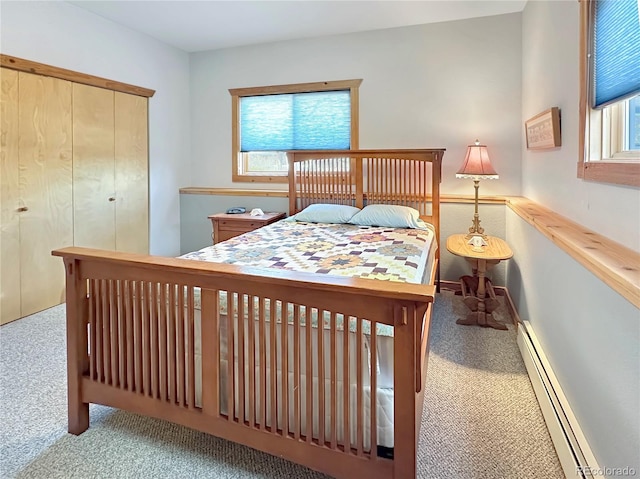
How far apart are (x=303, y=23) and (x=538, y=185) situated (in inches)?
100

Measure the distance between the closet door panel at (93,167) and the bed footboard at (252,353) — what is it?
2.10 meters

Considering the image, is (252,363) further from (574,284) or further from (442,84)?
(442,84)

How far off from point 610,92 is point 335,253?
142 centimetres

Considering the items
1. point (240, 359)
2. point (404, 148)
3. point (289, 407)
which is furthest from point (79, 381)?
point (404, 148)

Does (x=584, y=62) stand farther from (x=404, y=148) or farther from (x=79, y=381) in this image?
(x=79, y=381)

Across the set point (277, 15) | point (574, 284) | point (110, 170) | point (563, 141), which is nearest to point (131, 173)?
point (110, 170)

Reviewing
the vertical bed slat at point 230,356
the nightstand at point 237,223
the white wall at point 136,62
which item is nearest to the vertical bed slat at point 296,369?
the vertical bed slat at point 230,356

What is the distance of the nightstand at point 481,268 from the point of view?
268 centimetres

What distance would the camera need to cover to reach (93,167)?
3539mm

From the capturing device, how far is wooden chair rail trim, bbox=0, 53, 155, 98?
9.24 feet

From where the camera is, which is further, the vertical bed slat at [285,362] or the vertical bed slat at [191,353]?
the vertical bed slat at [191,353]

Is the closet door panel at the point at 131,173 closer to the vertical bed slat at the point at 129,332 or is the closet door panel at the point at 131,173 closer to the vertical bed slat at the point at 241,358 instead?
the vertical bed slat at the point at 129,332

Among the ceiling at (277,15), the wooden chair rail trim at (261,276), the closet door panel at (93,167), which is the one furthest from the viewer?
the closet door panel at (93,167)

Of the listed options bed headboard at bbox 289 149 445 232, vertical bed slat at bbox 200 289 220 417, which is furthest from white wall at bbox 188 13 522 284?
vertical bed slat at bbox 200 289 220 417
